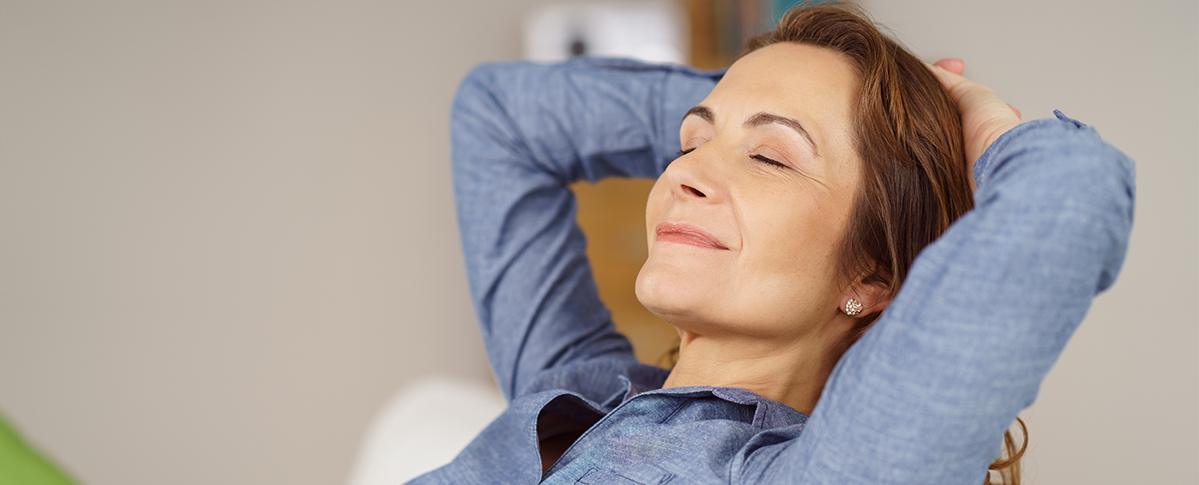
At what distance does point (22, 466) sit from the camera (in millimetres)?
1064

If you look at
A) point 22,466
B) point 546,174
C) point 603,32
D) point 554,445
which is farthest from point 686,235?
point 603,32

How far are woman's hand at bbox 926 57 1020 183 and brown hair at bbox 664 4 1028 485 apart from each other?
0.05 feet

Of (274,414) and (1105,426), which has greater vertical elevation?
(1105,426)

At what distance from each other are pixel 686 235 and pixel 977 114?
314 millimetres

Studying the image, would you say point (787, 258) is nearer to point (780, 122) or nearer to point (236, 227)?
point (780, 122)

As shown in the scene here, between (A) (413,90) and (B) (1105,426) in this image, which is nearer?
(B) (1105,426)

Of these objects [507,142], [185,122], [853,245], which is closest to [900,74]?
[853,245]

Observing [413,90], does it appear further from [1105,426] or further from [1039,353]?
[1039,353]

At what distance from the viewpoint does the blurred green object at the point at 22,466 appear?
41.4 inches

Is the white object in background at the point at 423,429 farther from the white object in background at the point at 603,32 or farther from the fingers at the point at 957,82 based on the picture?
the white object in background at the point at 603,32

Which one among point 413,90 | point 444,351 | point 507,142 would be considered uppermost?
point 507,142

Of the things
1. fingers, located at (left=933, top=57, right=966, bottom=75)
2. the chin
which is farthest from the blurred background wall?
the chin

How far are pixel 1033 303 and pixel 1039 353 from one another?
0.13ft

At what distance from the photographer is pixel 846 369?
0.81m
